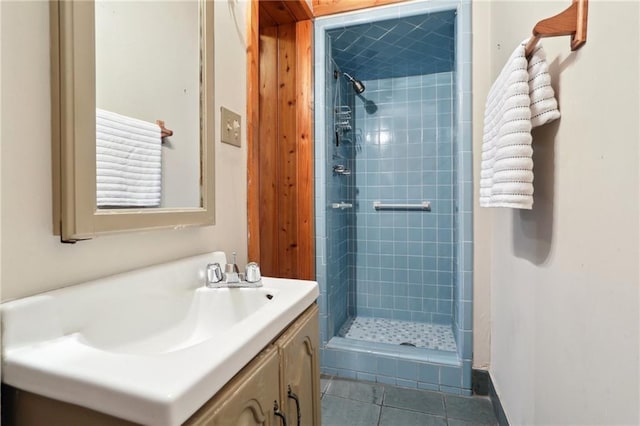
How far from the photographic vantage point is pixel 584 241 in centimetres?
76

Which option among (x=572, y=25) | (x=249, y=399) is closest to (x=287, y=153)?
(x=572, y=25)

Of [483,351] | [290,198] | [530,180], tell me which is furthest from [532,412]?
[290,198]

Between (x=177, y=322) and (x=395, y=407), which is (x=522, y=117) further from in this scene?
(x=395, y=407)

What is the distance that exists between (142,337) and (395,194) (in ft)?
7.14

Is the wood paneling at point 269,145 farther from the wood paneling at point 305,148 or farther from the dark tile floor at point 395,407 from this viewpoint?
the dark tile floor at point 395,407

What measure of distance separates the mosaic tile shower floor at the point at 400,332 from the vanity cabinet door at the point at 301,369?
125 centimetres

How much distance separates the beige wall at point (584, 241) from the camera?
0.61 m

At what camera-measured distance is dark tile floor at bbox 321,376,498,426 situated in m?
1.44

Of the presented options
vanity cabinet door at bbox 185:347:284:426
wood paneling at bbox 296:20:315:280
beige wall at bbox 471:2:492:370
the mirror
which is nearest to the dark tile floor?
beige wall at bbox 471:2:492:370

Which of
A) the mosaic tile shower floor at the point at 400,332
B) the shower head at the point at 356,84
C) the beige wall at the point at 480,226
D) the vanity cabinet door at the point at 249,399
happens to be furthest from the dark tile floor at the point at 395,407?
the shower head at the point at 356,84

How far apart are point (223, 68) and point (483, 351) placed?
176cm

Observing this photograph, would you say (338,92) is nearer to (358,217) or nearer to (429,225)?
(358,217)

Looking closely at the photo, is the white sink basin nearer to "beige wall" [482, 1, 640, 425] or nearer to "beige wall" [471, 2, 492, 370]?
"beige wall" [482, 1, 640, 425]

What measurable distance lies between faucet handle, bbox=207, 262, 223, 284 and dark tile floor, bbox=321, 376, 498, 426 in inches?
37.3
